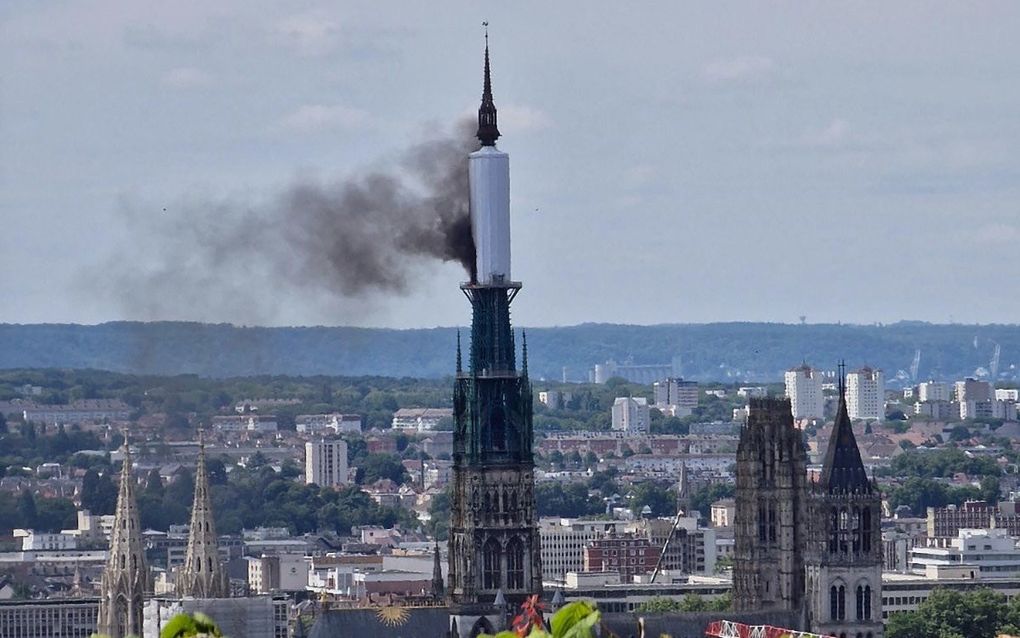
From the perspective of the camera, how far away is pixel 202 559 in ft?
325

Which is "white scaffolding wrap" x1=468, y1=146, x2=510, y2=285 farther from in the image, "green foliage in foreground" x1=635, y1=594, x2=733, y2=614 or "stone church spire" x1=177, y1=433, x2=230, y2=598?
"green foliage in foreground" x1=635, y1=594, x2=733, y2=614

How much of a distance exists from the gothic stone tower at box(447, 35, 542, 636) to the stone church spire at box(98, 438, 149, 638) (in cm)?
979

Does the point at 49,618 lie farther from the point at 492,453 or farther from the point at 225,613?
the point at 492,453

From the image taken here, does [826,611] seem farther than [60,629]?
No

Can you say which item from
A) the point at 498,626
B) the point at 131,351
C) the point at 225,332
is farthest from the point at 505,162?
the point at 131,351

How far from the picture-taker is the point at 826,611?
98.6 meters

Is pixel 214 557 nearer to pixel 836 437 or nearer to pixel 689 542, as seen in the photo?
pixel 836 437

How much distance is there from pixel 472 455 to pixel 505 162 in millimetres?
7588

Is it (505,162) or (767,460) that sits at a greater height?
(505,162)

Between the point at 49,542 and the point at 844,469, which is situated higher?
the point at 844,469

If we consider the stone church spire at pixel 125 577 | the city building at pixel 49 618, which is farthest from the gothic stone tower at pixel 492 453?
the city building at pixel 49 618

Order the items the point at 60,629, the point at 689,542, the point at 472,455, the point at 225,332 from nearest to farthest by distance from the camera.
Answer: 1. the point at 472,455
2. the point at 225,332
3. the point at 60,629
4. the point at 689,542

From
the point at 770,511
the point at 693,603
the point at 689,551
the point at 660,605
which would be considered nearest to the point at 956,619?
the point at 693,603

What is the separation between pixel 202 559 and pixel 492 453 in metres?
7.74
